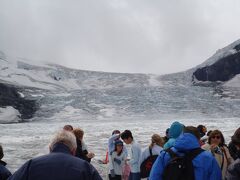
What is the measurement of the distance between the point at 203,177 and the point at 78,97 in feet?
264

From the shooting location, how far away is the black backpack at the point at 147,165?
6.34 meters

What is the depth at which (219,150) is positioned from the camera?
16.5ft

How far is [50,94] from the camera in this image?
9138 centimetres

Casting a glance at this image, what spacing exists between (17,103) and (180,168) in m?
74.7

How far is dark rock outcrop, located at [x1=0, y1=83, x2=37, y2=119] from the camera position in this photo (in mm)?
71812

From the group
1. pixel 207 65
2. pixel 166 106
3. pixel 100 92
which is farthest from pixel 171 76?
pixel 166 106

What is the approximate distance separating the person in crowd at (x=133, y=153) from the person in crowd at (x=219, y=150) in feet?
6.80

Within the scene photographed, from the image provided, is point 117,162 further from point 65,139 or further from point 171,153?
point 65,139

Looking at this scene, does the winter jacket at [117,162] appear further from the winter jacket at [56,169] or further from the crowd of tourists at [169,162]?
the winter jacket at [56,169]

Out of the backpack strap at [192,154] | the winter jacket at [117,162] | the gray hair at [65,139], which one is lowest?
the winter jacket at [117,162]

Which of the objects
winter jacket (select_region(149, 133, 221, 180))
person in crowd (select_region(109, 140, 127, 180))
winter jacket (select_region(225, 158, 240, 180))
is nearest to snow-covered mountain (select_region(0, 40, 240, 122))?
person in crowd (select_region(109, 140, 127, 180))

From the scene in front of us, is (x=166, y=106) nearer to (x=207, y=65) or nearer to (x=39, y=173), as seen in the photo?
(x=207, y=65)

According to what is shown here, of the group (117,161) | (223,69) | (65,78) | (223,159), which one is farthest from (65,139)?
(65,78)

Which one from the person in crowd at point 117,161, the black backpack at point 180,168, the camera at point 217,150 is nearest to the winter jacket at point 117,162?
the person in crowd at point 117,161
